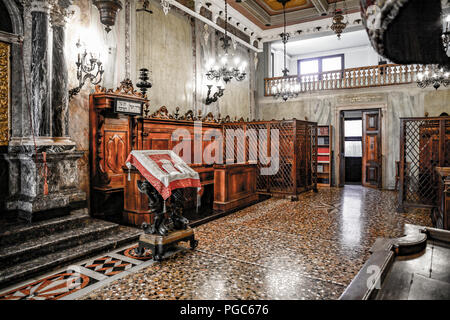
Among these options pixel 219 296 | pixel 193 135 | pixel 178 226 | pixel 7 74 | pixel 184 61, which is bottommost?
pixel 219 296

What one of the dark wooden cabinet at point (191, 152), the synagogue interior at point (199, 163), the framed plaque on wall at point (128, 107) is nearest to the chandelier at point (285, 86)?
the synagogue interior at point (199, 163)

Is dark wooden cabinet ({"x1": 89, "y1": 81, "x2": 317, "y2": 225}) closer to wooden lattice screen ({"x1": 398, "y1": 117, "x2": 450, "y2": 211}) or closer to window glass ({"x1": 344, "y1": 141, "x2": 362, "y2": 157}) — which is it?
wooden lattice screen ({"x1": 398, "y1": 117, "x2": 450, "y2": 211})

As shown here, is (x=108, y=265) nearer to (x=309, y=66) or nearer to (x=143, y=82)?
(x=143, y=82)

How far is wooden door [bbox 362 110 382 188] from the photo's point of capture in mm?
9914

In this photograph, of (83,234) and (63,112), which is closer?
(83,234)

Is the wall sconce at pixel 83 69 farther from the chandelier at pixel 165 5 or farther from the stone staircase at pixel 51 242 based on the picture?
the chandelier at pixel 165 5

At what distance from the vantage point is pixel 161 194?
11.2 feet

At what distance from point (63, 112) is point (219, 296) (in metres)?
3.45

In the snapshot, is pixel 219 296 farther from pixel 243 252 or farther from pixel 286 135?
pixel 286 135

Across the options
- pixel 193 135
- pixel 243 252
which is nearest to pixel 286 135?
pixel 193 135

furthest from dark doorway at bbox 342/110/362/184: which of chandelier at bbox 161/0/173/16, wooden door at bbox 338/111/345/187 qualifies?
chandelier at bbox 161/0/173/16

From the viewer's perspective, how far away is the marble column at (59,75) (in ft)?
14.0

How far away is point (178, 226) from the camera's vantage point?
378 cm

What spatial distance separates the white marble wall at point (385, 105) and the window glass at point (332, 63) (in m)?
3.42
